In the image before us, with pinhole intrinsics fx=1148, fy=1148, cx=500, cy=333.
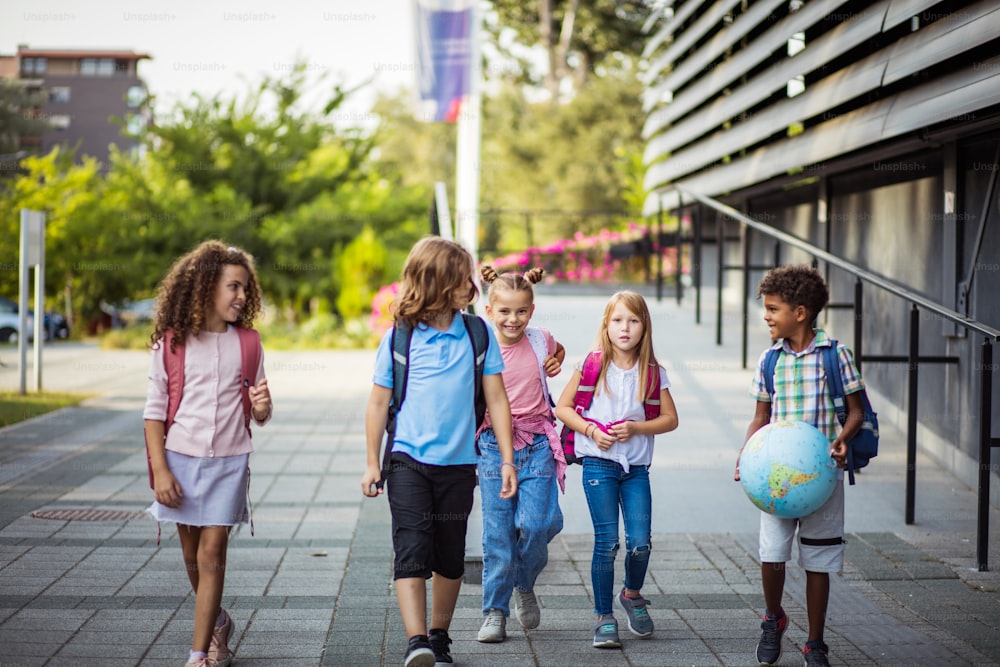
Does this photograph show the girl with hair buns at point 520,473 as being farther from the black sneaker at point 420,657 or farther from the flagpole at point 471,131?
the flagpole at point 471,131

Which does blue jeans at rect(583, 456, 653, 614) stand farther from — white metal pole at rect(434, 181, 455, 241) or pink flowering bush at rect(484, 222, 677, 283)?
pink flowering bush at rect(484, 222, 677, 283)

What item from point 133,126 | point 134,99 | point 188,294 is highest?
point 134,99

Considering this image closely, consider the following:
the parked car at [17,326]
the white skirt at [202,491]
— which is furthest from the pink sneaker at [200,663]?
the parked car at [17,326]

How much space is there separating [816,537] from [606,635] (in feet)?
2.89

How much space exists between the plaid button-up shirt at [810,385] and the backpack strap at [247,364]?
6.34 feet

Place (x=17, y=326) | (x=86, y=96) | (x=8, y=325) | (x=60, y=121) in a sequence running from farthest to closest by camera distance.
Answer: (x=60, y=121), (x=86, y=96), (x=17, y=326), (x=8, y=325)

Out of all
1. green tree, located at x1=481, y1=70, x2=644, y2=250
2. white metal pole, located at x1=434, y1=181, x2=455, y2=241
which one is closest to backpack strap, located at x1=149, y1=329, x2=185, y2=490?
white metal pole, located at x1=434, y1=181, x2=455, y2=241

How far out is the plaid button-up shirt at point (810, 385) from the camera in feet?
13.8

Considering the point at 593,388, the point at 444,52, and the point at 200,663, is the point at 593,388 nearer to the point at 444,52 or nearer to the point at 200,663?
the point at 200,663

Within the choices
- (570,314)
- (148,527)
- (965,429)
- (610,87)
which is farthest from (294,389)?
(610,87)

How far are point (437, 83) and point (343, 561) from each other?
7.32 m

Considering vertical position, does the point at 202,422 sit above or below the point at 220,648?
above

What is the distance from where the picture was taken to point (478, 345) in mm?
4129

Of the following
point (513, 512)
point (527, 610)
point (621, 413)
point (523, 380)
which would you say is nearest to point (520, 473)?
point (513, 512)
